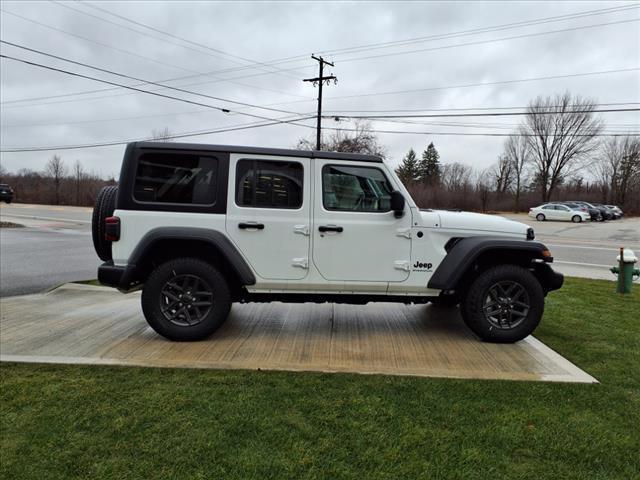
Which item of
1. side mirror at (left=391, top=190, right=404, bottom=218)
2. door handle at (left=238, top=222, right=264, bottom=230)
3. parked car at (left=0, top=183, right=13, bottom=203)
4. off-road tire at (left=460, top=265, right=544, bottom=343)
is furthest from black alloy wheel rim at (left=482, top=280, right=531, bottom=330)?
parked car at (left=0, top=183, right=13, bottom=203)

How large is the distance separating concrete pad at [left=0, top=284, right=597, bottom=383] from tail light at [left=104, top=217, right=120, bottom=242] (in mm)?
1010

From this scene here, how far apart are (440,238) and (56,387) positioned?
3.53 m

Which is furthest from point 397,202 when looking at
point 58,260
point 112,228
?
point 58,260

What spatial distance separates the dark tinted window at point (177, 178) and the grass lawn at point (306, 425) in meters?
1.62

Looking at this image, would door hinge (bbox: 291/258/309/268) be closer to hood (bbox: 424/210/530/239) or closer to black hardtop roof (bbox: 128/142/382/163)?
black hardtop roof (bbox: 128/142/382/163)

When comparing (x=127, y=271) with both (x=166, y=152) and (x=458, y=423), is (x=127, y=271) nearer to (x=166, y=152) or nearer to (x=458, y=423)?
(x=166, y=152)

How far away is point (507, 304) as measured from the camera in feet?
14.9

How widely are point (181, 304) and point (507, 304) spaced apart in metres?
3.24

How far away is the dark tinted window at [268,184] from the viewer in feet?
14.3

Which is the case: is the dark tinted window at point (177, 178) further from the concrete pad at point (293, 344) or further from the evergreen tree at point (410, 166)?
the evergreen tree at point (410, 166)

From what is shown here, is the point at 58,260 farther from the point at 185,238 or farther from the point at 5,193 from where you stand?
the point at 5,193

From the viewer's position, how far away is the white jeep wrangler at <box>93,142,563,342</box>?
169 inches

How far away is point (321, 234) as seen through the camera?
438 cm

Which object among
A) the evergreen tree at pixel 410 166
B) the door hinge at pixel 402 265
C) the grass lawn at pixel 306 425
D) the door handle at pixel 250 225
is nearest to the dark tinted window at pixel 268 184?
the door handle at pixel 250 225
